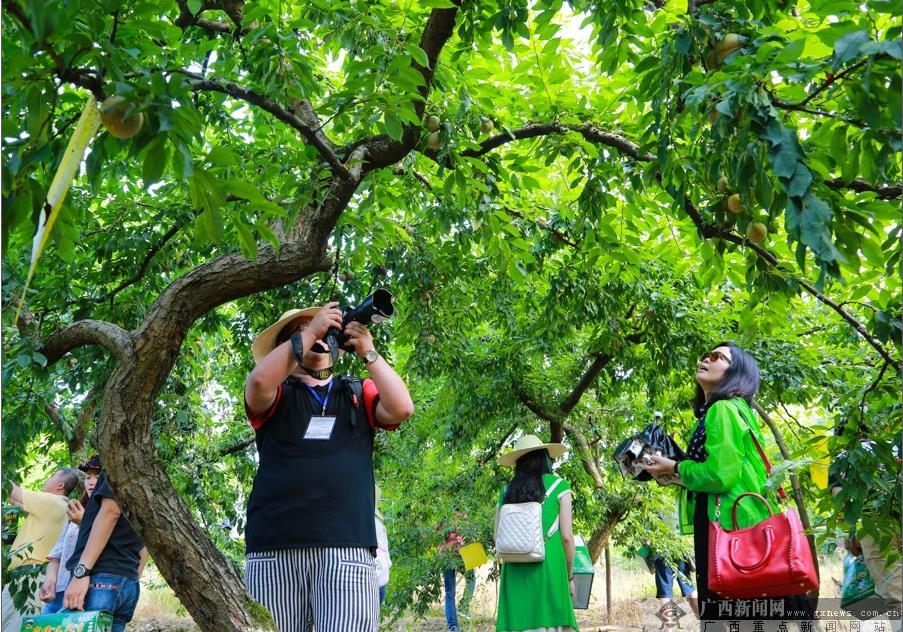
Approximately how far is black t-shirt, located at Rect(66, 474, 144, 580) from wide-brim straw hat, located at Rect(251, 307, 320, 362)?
1637mm

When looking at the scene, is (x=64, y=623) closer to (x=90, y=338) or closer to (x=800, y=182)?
(x=90, y=338)

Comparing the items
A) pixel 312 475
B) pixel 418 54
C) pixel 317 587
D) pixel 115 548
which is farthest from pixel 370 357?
pixel 115 548

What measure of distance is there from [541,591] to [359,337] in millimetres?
2660

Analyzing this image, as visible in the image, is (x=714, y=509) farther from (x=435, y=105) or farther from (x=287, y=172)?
(x=287, y=172)

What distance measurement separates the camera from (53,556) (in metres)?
5.22

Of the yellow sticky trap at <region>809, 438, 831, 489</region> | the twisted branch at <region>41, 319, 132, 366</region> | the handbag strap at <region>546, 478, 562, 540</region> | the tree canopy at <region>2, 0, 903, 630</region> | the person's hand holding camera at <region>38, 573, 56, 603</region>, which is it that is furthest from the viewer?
the person's hand holding camera at <region>38, 573, 56, 603</region>

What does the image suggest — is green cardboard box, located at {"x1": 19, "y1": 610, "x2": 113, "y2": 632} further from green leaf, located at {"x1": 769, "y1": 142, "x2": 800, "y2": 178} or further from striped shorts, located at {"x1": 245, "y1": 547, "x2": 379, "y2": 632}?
green leaf, located at {"x1": 769, "y1": 142, "x2": 800, "y2": 178}

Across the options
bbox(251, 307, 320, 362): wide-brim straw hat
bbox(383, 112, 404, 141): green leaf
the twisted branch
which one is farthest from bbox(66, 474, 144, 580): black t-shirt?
bbox(383, 112, 404, 141): green leaf

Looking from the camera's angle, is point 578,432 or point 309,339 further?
point 578,432

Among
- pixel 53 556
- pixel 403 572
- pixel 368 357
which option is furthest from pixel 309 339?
pixel 403 572

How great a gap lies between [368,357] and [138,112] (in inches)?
52.8

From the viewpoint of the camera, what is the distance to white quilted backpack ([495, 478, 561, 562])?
4723mm

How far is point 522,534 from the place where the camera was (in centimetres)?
475

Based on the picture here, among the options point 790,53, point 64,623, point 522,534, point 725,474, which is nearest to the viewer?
point 790,53
